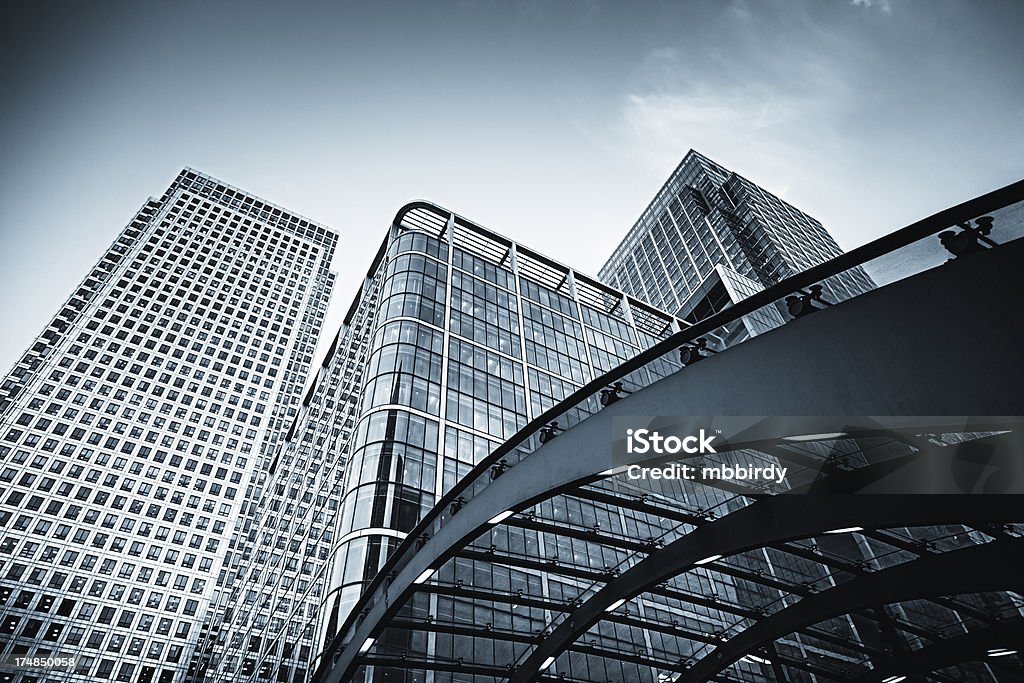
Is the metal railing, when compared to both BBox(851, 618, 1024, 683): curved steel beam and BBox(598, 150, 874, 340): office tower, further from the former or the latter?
BBox(598, 150, 874, 340): office tower

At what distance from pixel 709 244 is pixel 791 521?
7168 cm

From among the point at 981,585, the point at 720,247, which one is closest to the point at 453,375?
the point at 981,585

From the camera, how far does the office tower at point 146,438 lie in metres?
68.9

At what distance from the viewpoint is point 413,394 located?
32.9 metres

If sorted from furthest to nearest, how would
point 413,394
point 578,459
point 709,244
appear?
point 709,244 < point 413,394 < point 578,459

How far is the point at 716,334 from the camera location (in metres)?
8.10

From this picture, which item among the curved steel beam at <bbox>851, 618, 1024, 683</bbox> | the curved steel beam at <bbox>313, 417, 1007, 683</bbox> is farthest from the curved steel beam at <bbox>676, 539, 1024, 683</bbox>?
the curved steel beam at <bbox>313, 417, 1007, 683</bbox>

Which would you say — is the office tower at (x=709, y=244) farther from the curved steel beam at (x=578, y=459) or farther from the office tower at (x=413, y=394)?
the curved steel beam at (x=578, y=459)

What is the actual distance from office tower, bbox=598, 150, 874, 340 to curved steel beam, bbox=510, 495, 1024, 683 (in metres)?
53.3

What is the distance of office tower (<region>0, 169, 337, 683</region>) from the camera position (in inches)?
2714

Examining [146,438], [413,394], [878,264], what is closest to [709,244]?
[413,394]

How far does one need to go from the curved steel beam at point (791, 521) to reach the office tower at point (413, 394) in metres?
10.7

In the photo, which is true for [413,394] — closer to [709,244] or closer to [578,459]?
[578,459]

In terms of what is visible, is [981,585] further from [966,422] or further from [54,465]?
[54,465]
